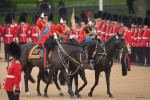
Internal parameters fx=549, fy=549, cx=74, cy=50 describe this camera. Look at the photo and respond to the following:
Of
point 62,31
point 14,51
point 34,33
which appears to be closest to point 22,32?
point 34,33

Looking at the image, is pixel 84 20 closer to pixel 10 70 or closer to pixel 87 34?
pixel 87 34

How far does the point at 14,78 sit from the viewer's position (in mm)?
9578

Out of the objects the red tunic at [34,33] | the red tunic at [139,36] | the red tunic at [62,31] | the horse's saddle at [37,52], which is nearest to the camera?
the horse's saddle at [37,52]

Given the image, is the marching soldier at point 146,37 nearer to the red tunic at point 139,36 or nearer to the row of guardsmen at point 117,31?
the row of guardsmen at point 117,31

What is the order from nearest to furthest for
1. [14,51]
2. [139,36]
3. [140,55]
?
[14,51], [139,36], [140,55]

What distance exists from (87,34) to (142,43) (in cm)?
472

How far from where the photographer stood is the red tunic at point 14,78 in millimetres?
9500

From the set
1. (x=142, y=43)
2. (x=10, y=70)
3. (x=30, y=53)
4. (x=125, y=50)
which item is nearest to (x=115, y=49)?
(x=125, y=50)

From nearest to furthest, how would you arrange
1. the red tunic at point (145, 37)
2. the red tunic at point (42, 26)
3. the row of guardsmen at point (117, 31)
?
the red tunic at point (42, 26)
the row of guardsmen at point (117, 31)
the red tunic at point (145, 37)

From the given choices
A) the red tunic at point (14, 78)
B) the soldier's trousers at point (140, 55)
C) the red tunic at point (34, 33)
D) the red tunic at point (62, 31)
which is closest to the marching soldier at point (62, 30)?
the red tunic at point (62, 31)

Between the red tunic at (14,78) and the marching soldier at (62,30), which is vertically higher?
the marching soldier at (62,30)

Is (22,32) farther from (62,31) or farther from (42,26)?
(42,26)

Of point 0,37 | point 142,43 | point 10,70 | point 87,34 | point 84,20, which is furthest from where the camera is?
point 0,37

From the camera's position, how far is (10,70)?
→ 964 cm
